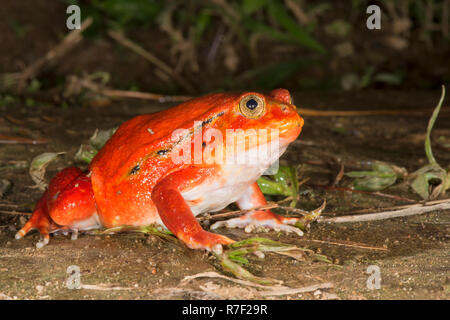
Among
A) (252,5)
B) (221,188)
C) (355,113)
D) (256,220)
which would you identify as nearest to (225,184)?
(221,188)

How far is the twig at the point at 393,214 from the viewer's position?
11.1ft

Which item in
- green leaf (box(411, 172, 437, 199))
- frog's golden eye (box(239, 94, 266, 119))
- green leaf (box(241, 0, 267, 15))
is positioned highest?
green leaf (box(241, 0, 267, 15))

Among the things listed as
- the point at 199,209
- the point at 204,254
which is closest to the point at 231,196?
the point at 199,209

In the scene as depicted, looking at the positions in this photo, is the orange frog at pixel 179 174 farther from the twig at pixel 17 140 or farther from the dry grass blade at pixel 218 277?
the twig at pixel 17 140

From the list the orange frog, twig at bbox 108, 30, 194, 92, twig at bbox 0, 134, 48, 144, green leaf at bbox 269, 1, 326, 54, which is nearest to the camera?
the orange frog

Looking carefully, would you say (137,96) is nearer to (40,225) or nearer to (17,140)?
(17,140)

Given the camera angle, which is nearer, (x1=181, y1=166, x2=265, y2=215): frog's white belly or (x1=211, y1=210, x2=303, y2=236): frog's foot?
(x1=181, y1=166, x2=265, y2=215): frog's white belly

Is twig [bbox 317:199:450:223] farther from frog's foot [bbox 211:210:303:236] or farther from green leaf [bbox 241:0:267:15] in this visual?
green leaf [bbox 241:0:267:15]

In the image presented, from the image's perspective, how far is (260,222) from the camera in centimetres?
336

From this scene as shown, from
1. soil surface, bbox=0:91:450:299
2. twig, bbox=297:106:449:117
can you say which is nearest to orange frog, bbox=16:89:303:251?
soil surface, bbox=0:91:450:299

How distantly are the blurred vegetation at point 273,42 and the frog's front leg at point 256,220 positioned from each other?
405 cm

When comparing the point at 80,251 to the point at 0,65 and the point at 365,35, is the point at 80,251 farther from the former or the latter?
the point at 365,35

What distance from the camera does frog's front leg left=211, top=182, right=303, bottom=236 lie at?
10.9 ft

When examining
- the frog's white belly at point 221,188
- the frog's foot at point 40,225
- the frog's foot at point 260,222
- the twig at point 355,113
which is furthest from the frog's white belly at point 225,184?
the twig at point 355,113
